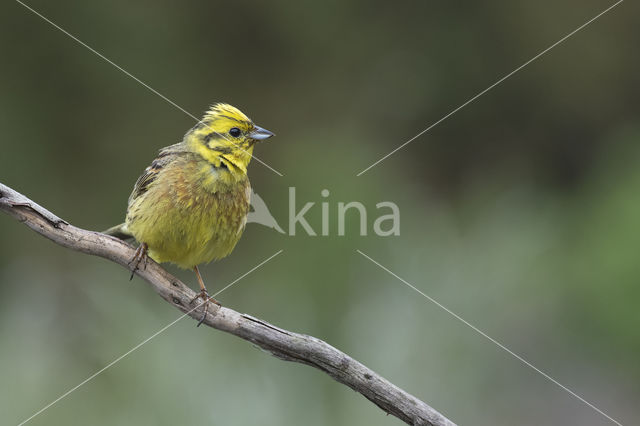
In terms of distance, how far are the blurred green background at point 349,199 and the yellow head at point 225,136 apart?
4.88 ft

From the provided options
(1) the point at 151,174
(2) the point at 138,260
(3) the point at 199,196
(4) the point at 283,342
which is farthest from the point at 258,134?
(4) the point at 283,342

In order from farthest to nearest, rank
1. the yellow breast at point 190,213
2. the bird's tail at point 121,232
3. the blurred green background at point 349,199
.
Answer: the blurred green background at point 349,199, the bird's tail at point 121,232, the yellow breast at point 190,213

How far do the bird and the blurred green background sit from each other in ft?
4.46

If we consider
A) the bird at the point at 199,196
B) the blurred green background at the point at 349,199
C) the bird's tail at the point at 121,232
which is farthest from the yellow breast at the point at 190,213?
the blurred green background at the point at 349,199

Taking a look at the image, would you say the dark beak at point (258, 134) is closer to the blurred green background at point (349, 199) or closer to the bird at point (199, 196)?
the bird at point (199, 196)

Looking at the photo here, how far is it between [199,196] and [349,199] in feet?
6.55

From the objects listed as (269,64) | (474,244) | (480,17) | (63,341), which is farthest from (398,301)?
(480,17)

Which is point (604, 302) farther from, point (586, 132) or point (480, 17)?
point (480, 17)

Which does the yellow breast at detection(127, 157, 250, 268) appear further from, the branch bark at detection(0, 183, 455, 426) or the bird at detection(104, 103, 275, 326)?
the branch bark at detection(0, 183, 455, 426)

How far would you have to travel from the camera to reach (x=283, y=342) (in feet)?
7.34

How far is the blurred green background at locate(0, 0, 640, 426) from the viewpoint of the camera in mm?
3869

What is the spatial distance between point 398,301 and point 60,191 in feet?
8.38

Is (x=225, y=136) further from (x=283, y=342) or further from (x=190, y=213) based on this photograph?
(x=283, y=342)

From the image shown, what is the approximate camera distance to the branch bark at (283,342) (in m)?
2.20
